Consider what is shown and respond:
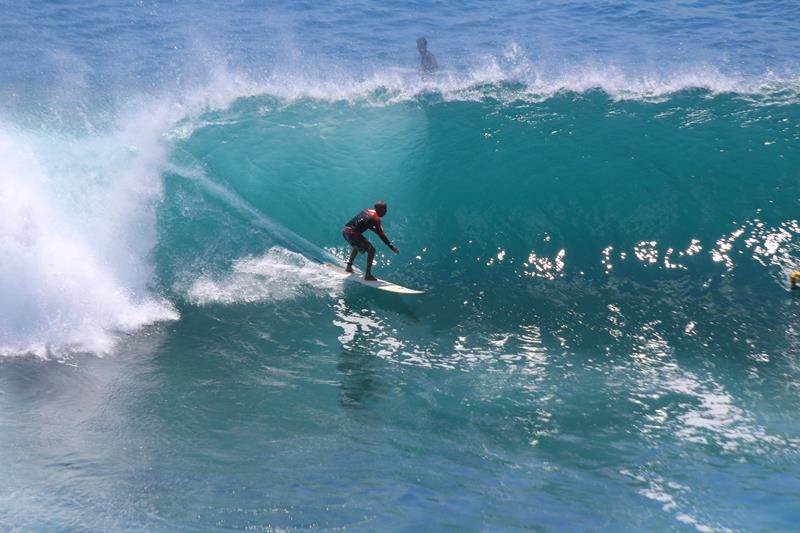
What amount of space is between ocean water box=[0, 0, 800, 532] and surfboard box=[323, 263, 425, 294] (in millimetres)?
228

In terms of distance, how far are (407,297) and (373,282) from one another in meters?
0.54

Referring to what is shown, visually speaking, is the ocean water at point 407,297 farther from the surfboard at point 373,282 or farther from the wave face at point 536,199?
the surfboard at point 373,282

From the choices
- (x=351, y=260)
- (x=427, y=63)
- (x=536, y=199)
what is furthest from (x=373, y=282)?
(x=427, y=63)

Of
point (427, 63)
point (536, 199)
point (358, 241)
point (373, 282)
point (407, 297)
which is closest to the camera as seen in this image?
point (407, 297)

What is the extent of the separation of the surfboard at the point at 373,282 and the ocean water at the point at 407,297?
0.75 feet

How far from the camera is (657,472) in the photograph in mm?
7344

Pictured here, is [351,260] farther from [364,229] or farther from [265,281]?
[265,281]

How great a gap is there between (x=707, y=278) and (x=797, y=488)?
533 centimetres

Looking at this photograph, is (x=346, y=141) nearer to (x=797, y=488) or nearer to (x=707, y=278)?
(x=707, y=278)

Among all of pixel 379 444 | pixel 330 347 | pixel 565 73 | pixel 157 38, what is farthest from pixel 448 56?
pixel 379 444

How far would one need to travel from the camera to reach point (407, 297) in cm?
1152

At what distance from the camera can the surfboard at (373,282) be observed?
1157 centimetres

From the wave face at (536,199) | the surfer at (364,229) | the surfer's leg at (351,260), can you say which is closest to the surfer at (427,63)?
the wave face at (536,199)

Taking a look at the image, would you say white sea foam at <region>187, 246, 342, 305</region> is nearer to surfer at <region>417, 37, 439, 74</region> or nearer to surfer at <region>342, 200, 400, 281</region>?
surfer at <region>342, 200, 400, 281</region>
